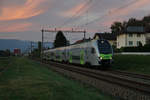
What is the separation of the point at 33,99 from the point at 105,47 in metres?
16.1

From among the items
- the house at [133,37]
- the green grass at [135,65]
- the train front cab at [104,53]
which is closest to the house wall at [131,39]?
the house at [133,37]

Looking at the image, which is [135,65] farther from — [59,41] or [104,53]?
[59,41]

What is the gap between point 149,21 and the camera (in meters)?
81.7

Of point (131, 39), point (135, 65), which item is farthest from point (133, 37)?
point (135, 65)

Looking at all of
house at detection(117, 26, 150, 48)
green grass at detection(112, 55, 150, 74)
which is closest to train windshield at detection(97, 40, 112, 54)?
green grass at detection(112, 55, 150, 74)

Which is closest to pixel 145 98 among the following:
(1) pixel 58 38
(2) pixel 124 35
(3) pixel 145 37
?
(2) pixel 124 35

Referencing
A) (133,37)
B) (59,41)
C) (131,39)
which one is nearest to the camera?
(131,39)

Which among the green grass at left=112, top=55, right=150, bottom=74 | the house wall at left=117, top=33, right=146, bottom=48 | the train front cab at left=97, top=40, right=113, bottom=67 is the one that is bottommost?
the green grass at left=112, top=55, right=150, bottom=74

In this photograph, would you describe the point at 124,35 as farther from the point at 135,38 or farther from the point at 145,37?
the point at 145,37

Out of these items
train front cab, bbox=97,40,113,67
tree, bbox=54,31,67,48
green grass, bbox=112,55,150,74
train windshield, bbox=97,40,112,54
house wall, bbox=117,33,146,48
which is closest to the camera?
green grass, bbox=112,55,150,74

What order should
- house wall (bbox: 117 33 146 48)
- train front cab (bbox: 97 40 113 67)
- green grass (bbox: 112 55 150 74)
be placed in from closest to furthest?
green grass (bbox: 112 55 150 74)
train front cab (bbox: 97 40 113 67)
house wall (bbox: 117 33 146 48)

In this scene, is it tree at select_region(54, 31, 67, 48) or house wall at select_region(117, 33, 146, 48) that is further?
tree at select_region(54, 31, 67, 48)

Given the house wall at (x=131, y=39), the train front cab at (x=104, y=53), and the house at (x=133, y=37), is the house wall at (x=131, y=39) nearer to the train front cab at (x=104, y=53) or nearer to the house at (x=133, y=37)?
the house at (x=133, y=37)

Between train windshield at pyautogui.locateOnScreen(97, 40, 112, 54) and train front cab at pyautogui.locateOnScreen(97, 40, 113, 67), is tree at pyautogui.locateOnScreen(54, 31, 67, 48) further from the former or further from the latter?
train front cab at pyautogui.locateOnScreen(97, 40, 113, 67)
